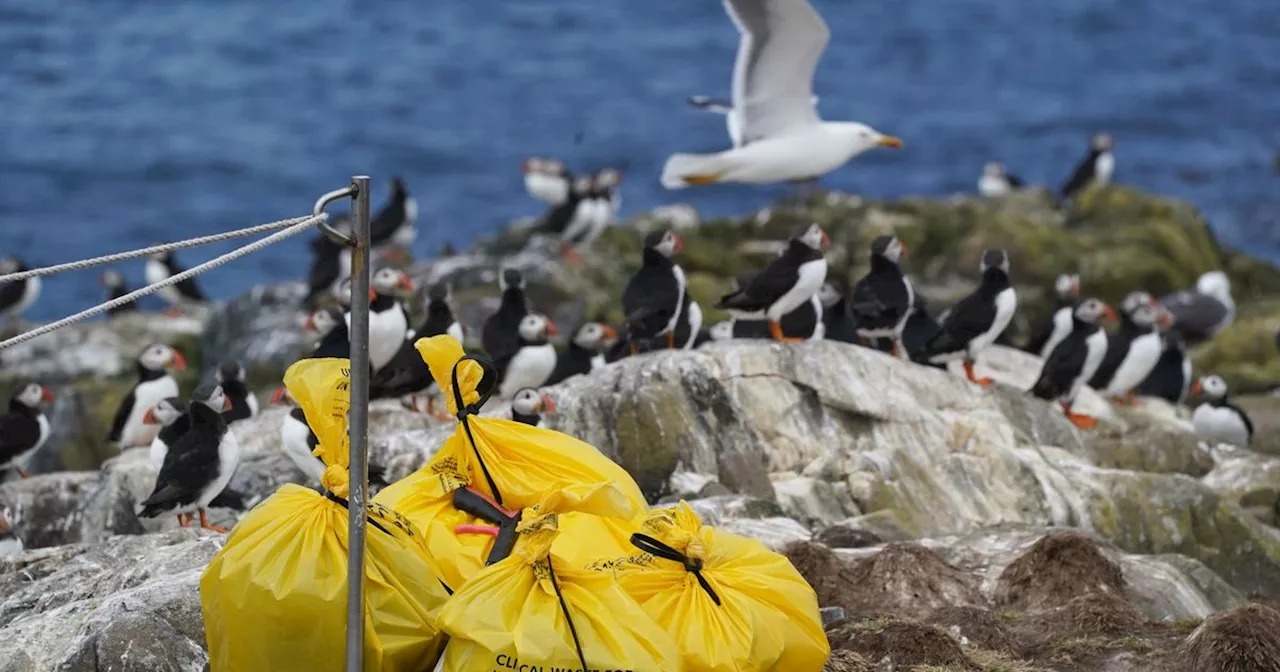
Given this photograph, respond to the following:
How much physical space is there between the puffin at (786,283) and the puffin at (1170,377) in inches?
172

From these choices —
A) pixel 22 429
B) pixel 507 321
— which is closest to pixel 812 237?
pixel 507 321

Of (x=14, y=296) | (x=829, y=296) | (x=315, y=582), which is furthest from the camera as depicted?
(x=14, y=296)

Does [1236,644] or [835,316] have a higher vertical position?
[1236,644]

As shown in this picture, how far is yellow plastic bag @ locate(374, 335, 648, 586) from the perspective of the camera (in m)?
5.83

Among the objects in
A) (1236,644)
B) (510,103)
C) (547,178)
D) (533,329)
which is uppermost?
(1236,644)

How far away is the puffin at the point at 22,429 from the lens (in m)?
11.9

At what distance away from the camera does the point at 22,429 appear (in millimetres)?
12000

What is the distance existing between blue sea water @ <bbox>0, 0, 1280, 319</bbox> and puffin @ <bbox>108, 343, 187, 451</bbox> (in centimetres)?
1733

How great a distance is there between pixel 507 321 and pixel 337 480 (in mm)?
7364

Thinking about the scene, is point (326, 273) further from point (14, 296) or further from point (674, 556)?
point (674, 556)

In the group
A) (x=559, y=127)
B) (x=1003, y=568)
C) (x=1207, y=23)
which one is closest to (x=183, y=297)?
(x=1003, y=568)

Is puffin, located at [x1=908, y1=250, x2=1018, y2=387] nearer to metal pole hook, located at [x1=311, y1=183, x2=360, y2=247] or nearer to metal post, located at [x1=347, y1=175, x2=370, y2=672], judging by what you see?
metal post, located at [x1=347, y1=175, x2=370, y2=672]

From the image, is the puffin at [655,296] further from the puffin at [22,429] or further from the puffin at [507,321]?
the puffin at [22,429]

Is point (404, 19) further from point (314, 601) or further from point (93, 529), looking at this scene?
point (314, 601)
